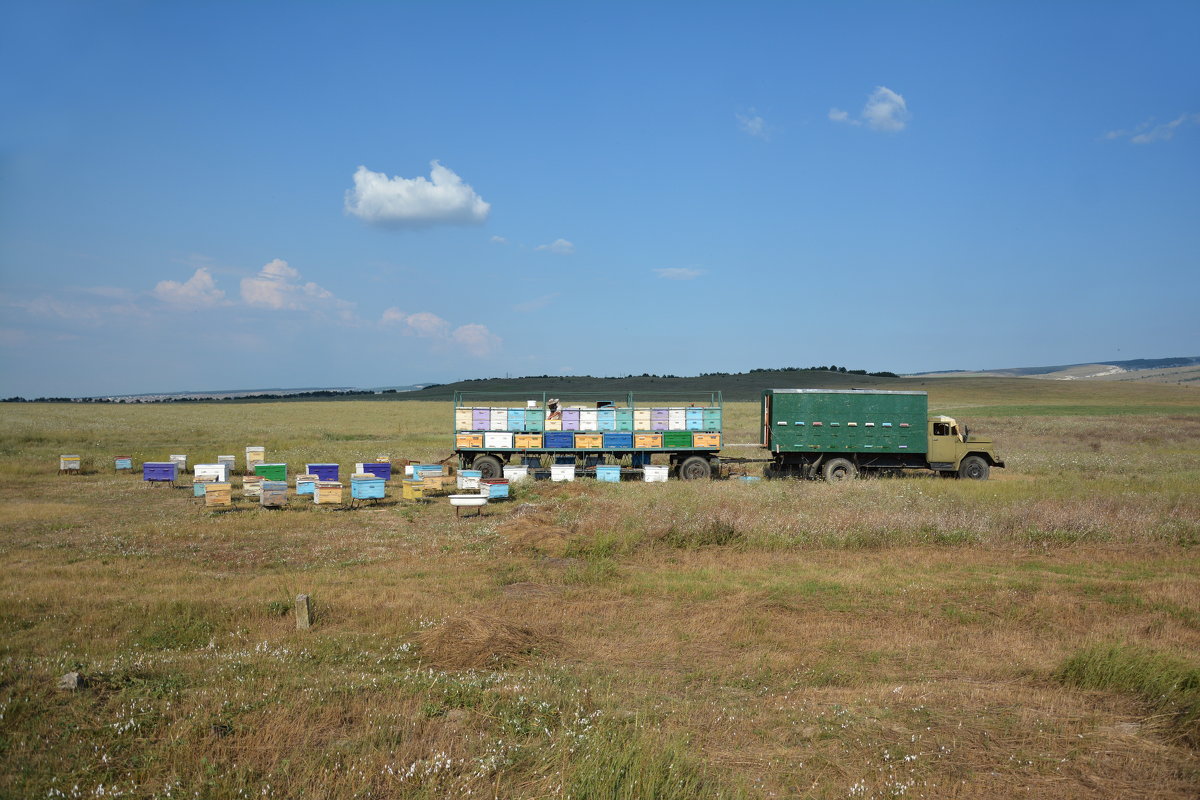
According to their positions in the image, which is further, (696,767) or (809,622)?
(809,622)

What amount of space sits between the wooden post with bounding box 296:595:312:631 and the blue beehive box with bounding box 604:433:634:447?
685 inches

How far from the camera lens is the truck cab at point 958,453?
27875 millimetres

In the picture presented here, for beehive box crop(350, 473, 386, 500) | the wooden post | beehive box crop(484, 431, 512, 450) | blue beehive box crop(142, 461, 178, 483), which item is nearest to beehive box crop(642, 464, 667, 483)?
beehive box crop(484, 431, 512, 450)

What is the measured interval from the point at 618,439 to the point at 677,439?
89.3 inches

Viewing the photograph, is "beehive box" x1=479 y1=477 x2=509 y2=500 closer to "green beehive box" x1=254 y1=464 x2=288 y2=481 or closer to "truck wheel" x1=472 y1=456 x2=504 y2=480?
"truck wheel" x1=472 y1=456 x2=504 y2=480

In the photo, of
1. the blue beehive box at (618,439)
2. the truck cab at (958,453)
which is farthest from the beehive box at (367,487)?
the truck cab at (958,453)

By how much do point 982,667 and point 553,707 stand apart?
227 inches

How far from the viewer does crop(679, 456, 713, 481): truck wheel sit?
1107 inches

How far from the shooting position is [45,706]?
7.05 m

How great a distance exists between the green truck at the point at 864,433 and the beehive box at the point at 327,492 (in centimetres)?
1566

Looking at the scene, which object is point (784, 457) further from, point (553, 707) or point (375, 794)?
point (375, 794)

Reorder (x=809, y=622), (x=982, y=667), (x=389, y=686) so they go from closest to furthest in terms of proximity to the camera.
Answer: (x=389, y=686)
(x=982, y=667)
(x=809, y=622)

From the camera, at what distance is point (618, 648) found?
1027 centimetres

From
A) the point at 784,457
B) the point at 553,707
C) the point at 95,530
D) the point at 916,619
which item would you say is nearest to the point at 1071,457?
the point at 784,457
